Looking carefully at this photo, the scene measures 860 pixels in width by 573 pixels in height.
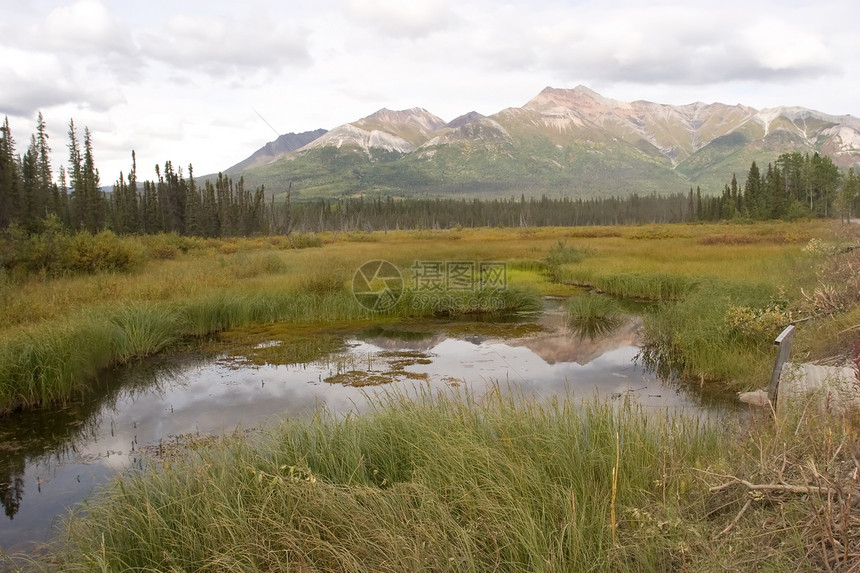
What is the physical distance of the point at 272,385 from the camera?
11.1m

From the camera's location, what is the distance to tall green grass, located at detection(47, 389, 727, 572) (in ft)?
12.7

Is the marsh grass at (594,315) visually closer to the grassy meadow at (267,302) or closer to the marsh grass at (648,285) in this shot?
the grassy meadow at (267,302)

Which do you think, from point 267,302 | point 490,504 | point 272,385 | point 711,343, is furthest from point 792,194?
point 490,504

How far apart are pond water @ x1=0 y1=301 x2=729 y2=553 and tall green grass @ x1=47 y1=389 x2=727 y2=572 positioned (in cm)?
144

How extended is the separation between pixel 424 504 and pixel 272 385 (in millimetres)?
7483

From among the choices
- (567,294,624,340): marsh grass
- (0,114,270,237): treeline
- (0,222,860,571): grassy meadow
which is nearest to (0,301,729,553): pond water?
(567,294,624,340): marsh grass

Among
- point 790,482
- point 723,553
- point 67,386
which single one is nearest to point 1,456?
point 67,386

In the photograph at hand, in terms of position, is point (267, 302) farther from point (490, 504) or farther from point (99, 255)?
point (490, 504)

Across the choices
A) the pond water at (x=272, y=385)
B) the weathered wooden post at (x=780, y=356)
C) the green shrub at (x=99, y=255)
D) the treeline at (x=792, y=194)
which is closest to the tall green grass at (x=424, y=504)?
the pond water at (x=272, y=385)

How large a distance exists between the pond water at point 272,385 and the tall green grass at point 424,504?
1.44 m

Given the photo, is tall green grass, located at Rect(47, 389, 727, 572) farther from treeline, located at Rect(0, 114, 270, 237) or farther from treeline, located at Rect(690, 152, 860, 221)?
treeline, located at Rect(690, 152, 860, 221)

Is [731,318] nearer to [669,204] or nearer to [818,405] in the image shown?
[818,405]

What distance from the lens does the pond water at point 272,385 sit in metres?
7.42

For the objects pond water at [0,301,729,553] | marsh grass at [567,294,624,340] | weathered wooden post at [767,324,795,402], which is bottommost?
pond water at [0,301,729,553]
